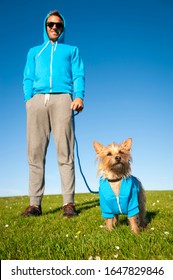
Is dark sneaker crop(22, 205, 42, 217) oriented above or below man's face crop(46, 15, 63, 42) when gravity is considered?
below

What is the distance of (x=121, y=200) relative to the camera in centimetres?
691

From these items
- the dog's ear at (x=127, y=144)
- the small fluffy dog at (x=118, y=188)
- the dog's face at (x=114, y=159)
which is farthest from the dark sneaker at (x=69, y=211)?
the dog's ear at (x=127, y=144)

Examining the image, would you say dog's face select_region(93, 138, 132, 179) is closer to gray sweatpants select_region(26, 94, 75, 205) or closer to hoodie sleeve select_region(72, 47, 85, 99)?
gray sweatpants select_region(26, 94, 75, 205)

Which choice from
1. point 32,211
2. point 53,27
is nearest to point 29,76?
point 53,27

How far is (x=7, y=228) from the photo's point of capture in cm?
835

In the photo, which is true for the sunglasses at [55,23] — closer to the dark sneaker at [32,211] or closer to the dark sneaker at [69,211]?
the dark sneaker at [69,211]

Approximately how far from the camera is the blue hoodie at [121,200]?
692cm

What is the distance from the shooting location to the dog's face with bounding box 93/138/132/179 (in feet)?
23.6

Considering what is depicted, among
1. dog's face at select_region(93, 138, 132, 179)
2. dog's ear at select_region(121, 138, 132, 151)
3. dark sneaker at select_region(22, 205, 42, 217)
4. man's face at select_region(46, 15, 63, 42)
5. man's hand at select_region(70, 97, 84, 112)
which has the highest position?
man's face at select_region(46, 15, 63, 42)

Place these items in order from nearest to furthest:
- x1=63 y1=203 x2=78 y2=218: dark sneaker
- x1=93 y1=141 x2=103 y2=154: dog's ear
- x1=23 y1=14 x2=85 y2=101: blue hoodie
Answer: x1=93 y1=141 x2=103 y2=154: dog's ear → x1=63 y1=203 x2=78 y2=218: dark sneaker → x1=23 y1=14 x2=85 y2=101: blue hoodie

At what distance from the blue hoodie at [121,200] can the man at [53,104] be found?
8.25ft

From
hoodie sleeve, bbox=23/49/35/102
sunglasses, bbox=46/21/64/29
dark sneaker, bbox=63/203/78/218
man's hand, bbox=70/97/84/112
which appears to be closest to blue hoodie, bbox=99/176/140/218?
dark sneaker, bbox=63/203/78/218

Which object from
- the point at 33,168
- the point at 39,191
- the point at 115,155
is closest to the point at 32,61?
the point at 33,168
